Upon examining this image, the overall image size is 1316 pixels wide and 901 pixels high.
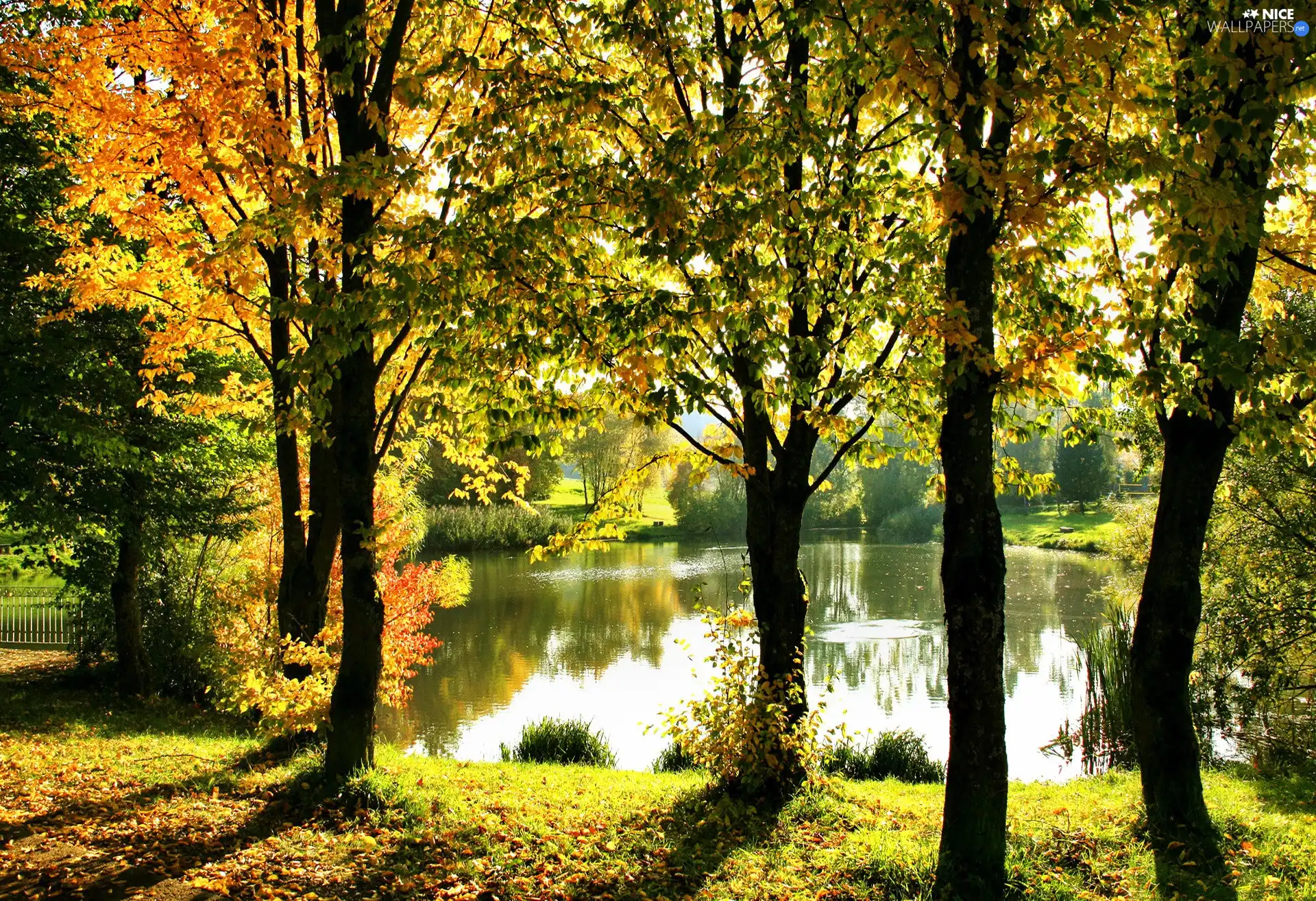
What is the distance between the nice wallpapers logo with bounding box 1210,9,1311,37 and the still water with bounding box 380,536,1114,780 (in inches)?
181

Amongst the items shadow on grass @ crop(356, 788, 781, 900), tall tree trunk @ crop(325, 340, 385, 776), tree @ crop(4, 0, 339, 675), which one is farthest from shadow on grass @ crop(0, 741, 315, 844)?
shadow on grass @ crop(356, 788, 781, 900)

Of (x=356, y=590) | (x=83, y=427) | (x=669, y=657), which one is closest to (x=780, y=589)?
(x=356, y=590)

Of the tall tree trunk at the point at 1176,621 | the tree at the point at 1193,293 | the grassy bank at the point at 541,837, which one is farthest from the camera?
the tall tree trunk at the point at 1176,621

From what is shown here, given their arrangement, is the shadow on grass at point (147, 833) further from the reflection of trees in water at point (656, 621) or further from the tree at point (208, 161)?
the reflection of trees in water at point (656, 621)

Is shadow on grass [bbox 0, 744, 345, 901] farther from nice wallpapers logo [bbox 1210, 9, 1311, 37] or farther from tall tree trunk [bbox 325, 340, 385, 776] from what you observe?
nice wallpapers logo [bbox 1210, 9, 1311, 37]

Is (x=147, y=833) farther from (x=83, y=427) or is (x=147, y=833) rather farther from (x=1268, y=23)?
(x=1268, y=23)

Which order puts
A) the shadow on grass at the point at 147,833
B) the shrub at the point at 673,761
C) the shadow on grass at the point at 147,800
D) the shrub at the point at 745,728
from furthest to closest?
1. the shrub at the point at 673,761
2. the shrub at the point at 745,728
3. the shadow on grass at the point at 147,800
4. the shadow on grass at the point at 147,833

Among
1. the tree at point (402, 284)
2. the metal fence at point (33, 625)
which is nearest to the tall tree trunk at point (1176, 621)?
the tree at point (402, 284)

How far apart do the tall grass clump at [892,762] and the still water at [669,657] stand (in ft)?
4.39

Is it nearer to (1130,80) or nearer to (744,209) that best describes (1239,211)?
(1130,80)

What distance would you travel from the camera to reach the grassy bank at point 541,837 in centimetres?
450

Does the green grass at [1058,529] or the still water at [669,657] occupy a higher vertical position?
the green grass at [1058,529]

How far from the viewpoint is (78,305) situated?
8430 mm

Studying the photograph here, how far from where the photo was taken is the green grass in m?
40.8
